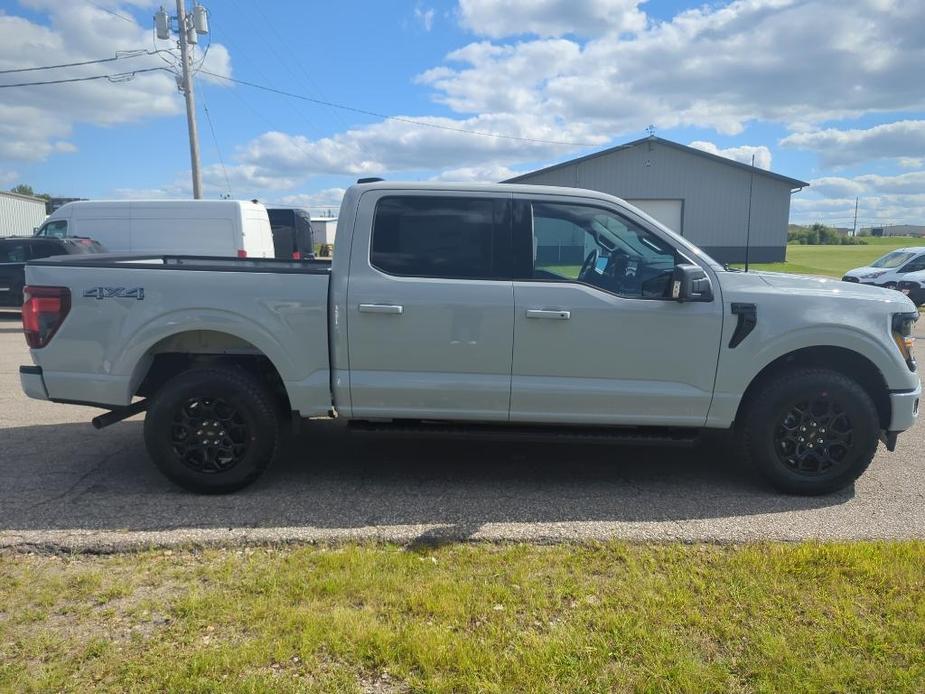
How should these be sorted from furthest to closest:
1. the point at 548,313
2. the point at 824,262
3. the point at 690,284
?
the point at 824,262 < the point at 548,313 < the point at 690,284

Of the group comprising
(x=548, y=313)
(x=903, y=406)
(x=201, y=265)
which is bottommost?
(x=903, y=406)

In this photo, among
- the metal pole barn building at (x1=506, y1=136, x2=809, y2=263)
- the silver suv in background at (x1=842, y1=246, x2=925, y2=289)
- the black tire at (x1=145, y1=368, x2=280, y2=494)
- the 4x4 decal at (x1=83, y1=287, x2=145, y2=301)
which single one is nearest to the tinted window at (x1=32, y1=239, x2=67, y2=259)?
the 4x4 decal at (x1=83, y1=287, x2=145, y2=301)

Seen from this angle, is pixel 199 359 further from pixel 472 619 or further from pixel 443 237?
pixel 472 619

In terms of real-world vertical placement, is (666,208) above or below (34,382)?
above

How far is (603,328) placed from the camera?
4098mm

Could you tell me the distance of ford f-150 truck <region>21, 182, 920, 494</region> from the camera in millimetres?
4109

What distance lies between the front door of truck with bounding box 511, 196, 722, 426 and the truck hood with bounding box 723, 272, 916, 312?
32 cm

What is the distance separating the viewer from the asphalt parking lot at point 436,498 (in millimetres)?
3770

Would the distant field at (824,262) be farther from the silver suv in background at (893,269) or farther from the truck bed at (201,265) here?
the truck bed at (201,265)

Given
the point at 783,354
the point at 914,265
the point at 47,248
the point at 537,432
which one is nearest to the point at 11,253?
the point at 47,248

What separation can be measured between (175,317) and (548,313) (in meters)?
2.34

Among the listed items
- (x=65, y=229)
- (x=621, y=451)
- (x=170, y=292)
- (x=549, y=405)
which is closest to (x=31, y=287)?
(x=170, y=292)

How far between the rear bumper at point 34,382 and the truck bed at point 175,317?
0.09 meters

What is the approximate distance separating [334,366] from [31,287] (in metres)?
1.97
